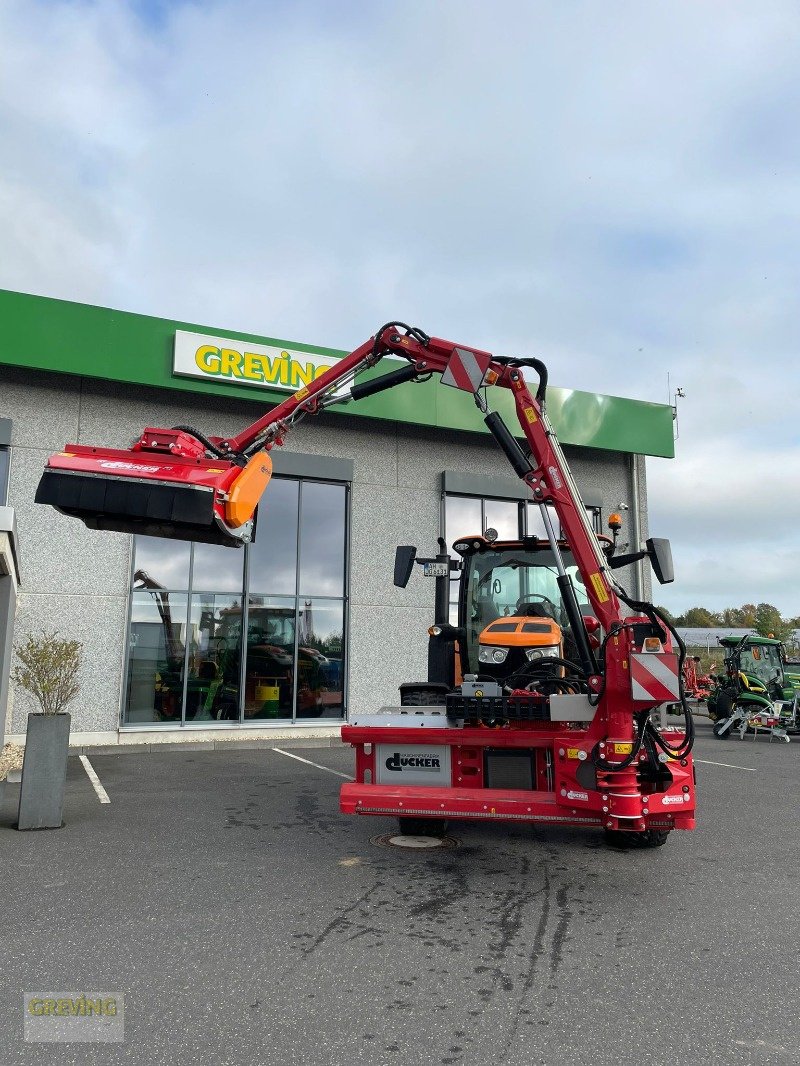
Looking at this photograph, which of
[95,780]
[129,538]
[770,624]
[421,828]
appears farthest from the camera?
[770,624]

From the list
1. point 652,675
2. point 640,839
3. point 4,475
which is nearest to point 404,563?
point 652,675

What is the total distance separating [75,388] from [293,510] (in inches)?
168

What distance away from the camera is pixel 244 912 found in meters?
4.75

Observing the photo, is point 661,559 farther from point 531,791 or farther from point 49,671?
point 49,671

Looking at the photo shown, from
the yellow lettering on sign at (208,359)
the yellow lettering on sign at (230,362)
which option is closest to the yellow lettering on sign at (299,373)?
the yellow lettering on sign at (230,362)

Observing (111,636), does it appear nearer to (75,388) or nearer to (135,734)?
(135,734)

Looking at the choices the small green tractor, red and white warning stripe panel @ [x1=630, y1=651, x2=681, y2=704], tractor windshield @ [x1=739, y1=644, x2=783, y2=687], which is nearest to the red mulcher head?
red and white warning stripe panel @ [x1=630, y1=651, x2=681, y2=704]

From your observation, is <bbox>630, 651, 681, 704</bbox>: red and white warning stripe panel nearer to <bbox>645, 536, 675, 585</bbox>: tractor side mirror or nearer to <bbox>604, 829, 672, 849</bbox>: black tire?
<bbox>645, 536, 675, 585</bbox>: tractor side mirror

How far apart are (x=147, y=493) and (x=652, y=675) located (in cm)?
373

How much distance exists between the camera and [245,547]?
14.2 metres

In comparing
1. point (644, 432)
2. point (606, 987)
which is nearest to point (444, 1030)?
point (606, 987)

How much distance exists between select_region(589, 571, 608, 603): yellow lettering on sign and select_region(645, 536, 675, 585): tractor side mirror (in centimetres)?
45

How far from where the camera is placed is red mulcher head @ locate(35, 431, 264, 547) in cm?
558

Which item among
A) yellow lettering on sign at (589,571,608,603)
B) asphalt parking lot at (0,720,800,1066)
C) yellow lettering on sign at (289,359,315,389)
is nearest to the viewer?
asphalt parking lot at (0,720,800,1066)
